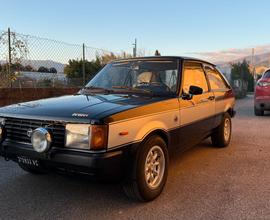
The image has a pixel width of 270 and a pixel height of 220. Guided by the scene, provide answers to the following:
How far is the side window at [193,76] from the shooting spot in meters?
5.02

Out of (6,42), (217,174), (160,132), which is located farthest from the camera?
(6,42)

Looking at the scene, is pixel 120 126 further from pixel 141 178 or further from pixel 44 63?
pixel 44 63

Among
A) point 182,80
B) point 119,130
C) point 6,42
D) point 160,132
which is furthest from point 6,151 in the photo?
point 6,42

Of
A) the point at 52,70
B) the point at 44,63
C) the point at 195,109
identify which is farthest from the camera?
the point at 52,70

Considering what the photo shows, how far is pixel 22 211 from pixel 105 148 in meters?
1.15

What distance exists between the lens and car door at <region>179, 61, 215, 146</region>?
4.83 m

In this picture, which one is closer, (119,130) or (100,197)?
(119,130)

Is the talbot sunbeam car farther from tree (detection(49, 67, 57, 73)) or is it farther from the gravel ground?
tree (detection(49, 67, 57, 73))

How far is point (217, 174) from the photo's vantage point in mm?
5031

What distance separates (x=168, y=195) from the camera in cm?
420

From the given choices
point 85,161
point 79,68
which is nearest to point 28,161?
point 85,161

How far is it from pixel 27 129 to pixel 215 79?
381cm

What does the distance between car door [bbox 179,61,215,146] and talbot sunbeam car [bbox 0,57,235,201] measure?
0.01 meters

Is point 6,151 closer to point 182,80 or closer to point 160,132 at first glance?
point 160,132
